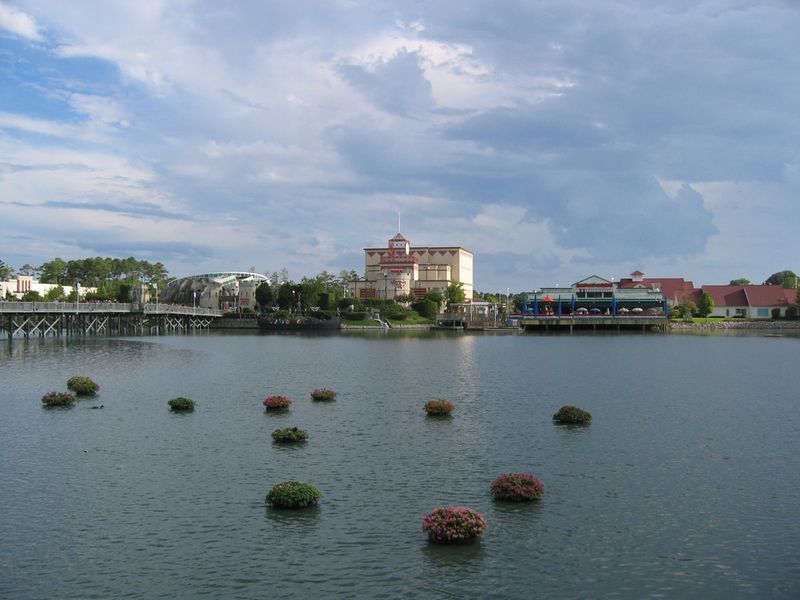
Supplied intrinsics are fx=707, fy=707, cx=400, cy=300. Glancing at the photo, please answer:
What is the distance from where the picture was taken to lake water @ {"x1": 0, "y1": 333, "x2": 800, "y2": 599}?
1917cm

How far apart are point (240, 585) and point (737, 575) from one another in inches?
529

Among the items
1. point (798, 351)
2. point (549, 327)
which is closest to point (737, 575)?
point (798, 351)

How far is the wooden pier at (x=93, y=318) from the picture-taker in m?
122

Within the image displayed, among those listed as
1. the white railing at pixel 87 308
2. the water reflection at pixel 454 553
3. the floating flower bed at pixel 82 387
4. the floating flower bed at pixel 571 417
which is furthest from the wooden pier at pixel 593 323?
the water reflection at pixel 454 553

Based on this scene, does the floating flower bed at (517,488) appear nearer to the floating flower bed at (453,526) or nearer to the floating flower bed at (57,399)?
the floating flower bed at (453,526)

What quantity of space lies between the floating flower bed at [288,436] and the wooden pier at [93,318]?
95.3 metres

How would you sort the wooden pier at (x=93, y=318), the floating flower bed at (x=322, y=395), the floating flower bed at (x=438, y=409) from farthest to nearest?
the wooden pier at (x=93, y=318), the floating flower bed at (x=322, y=395), the floating flower bed at (x=438, y=409)

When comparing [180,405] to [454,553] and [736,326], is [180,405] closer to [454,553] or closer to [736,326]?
[454,553]

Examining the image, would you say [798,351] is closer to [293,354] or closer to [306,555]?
[293,354]

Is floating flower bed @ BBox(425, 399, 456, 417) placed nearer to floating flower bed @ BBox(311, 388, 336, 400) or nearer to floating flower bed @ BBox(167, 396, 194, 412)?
floating flower bed @ BBox(311, 388, 336, 400)

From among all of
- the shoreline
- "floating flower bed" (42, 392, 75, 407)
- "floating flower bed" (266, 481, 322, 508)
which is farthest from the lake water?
the shoreline

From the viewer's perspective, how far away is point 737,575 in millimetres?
19266

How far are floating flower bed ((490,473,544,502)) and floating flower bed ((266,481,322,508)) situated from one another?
22.0ft

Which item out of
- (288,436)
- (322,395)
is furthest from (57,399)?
(288,436)
